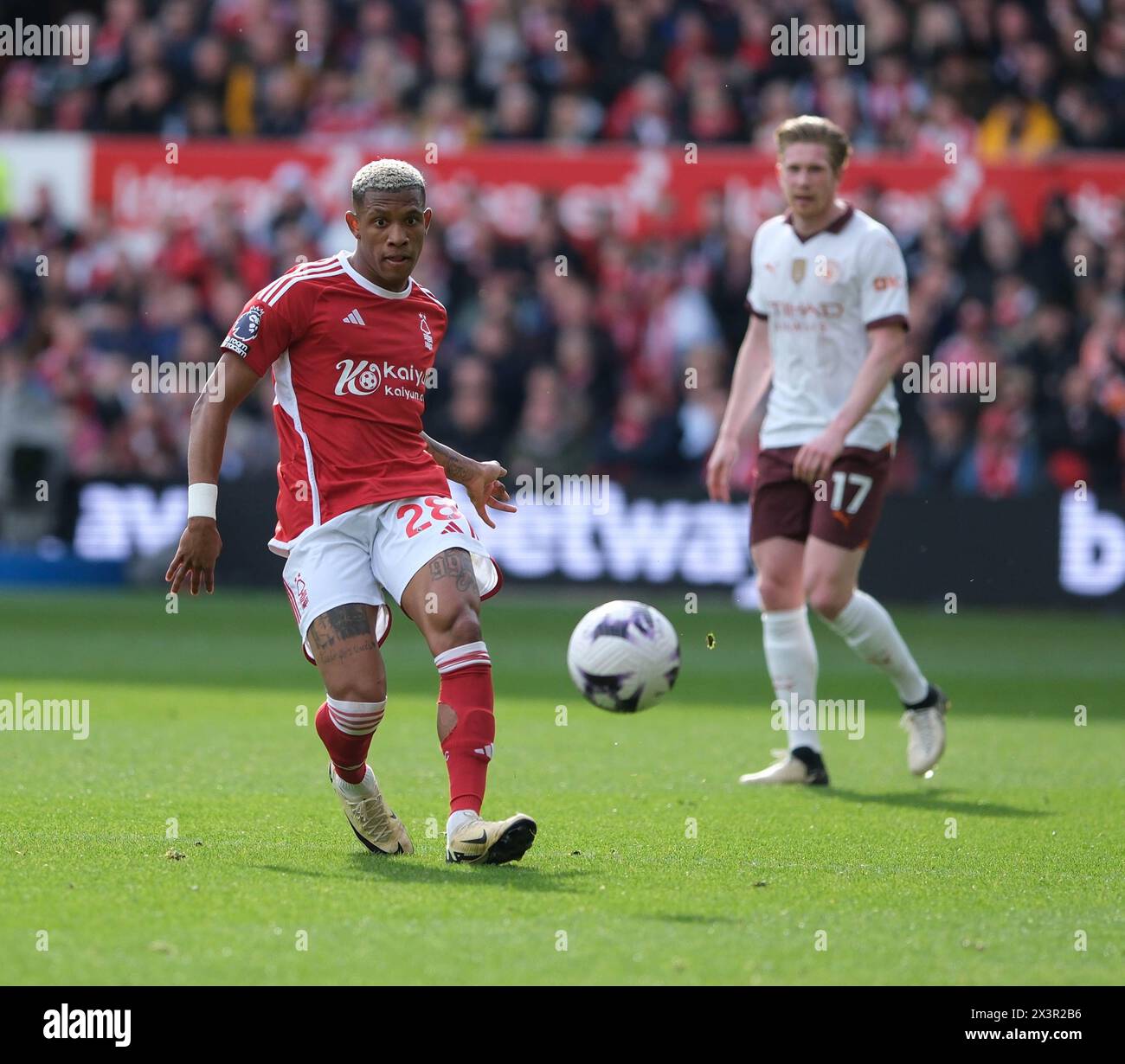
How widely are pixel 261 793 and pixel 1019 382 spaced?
10601 mm

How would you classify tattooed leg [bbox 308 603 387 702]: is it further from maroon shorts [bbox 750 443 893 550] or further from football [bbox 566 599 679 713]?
maroon shorts [bbox 750 443 893 550]

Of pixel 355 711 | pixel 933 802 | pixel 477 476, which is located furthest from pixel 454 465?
pixel 933 802

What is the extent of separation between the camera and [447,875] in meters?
5.77

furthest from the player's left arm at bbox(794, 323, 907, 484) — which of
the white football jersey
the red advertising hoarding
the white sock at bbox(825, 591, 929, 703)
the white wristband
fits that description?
the red advertising hoarding

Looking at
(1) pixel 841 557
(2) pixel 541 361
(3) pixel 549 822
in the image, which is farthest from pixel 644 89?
(3) pixel 549 822

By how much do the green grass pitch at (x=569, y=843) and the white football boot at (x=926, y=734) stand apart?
20 cm

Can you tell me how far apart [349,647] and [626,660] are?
3.95ft

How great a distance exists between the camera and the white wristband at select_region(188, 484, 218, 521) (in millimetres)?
5879

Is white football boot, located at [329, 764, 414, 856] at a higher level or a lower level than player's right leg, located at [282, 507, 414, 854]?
lower

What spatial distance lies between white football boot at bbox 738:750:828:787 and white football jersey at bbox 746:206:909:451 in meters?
1.34

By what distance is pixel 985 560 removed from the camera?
15.6m

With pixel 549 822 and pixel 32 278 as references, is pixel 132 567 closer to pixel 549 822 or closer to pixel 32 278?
pixel 32 278

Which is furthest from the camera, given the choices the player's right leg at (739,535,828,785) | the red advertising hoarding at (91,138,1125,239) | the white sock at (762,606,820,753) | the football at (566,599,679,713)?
the red advertising hoarding at (91,138,1125,239)

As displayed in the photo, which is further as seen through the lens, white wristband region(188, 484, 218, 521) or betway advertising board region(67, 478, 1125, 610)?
betway advertising board region(67, 478, 1125, 610)
